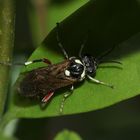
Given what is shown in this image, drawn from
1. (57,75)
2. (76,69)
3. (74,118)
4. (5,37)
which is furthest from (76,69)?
(5,37)

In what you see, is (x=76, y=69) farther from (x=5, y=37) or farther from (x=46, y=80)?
(x=5, y=37)

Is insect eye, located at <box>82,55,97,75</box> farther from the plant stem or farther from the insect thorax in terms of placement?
the plant stem

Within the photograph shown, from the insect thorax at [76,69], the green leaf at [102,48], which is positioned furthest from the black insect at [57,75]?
the green leaf at [102,48]

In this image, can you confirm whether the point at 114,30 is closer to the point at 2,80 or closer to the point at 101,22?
the point at 101,22

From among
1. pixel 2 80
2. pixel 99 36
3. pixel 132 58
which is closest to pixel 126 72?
pixel 132 58

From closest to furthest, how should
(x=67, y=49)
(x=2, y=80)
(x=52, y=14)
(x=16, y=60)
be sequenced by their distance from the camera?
(x=2, y=80)
(x=67, y=49)
(x=52, y=14)
(x=16, y=60)

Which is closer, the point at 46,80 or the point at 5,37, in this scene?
the point at 5,37
